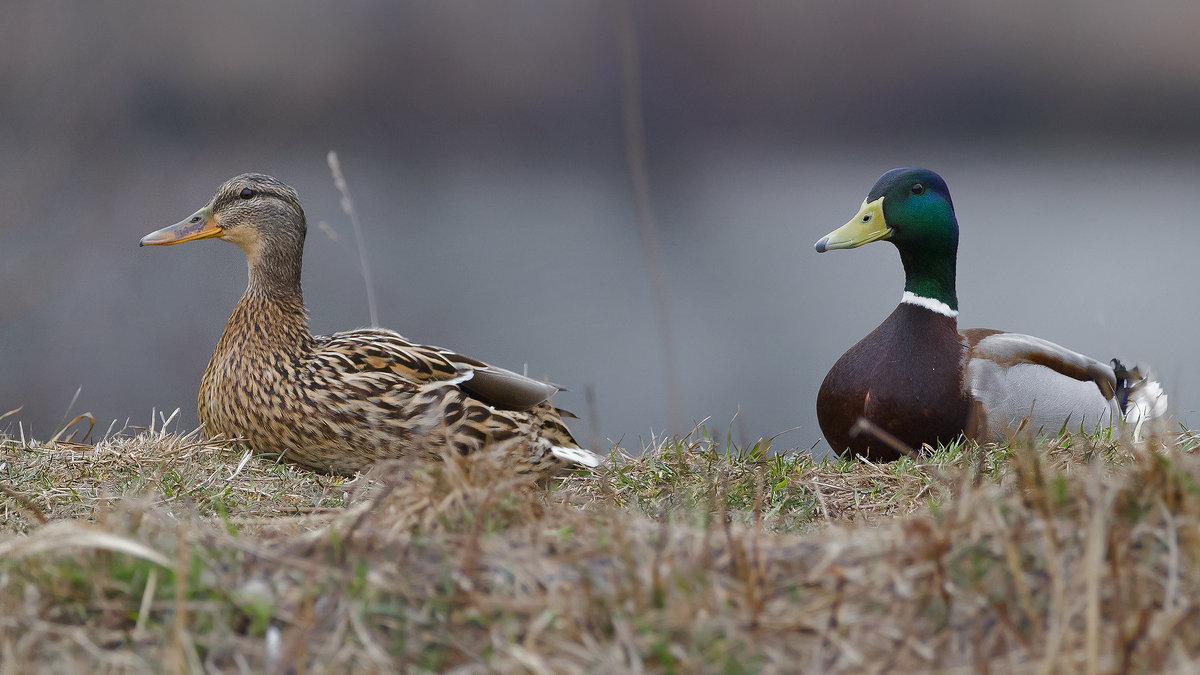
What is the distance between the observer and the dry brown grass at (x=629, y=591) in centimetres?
141

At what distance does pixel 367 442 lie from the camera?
3826 mm

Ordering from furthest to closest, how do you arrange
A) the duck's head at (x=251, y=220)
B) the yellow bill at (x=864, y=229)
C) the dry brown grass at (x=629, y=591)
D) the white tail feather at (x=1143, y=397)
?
the white tail feather at (x=1143, y=397)
the yellow bill at (x=864, y=229)
the duck's head at (x=251, y=220)
the dry brown grass at (x=629, y=591)

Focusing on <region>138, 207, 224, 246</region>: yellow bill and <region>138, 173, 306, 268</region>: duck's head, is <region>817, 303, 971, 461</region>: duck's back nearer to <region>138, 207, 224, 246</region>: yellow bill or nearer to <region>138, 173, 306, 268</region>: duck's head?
<region>138, 173, 306, 268</region>: duck's head

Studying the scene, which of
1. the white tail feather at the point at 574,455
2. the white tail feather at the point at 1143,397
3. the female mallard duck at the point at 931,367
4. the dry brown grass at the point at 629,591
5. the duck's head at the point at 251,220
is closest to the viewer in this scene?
the dry brown grass at the point at 629,591

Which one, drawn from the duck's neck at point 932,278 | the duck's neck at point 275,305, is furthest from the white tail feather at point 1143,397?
the duck's neck at point 275,305

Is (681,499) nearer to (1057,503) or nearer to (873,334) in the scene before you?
(1057,503)

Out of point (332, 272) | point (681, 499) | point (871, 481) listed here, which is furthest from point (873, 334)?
point (332, 272)

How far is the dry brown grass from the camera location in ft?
4.61

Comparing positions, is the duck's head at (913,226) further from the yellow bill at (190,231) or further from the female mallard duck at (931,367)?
the yellow bill at (190,231)

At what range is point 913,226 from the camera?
4613 millimetres

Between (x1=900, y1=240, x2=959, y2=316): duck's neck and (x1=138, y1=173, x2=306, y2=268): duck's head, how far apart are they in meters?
2.56

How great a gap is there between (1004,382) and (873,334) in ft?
1.84

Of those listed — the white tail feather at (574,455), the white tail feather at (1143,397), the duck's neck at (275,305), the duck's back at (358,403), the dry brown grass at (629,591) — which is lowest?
the white tail feather at (1143,397)

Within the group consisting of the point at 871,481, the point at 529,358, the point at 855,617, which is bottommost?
the point at 529,358
